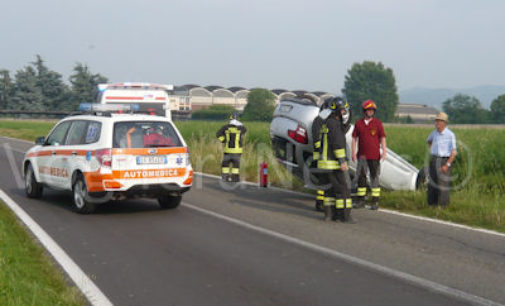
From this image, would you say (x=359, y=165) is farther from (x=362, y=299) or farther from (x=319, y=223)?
(x=362, y=299)

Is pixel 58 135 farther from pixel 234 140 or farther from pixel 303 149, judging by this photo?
pixel 234 140

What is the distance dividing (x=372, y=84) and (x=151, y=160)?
121942 mm

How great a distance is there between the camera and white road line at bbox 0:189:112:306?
4855 millimetres

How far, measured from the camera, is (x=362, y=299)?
4809mm

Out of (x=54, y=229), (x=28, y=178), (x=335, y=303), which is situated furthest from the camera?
(x=28, y=178)

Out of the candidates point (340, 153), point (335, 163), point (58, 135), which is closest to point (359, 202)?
point (335, 163)

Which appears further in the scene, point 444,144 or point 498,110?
point 498,110

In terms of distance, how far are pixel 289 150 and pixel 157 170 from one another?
108 inches

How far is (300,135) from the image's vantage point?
10008 mm

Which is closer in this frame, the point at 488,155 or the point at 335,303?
the point at 335,303

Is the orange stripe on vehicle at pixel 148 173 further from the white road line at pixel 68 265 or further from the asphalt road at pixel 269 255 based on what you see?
the white road line at pixel 68 265

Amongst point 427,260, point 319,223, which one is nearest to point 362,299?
point 427,260

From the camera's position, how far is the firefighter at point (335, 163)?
865 cm

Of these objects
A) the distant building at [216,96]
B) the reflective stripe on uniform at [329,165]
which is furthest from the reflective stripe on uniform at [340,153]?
the distant building at [216,96]
